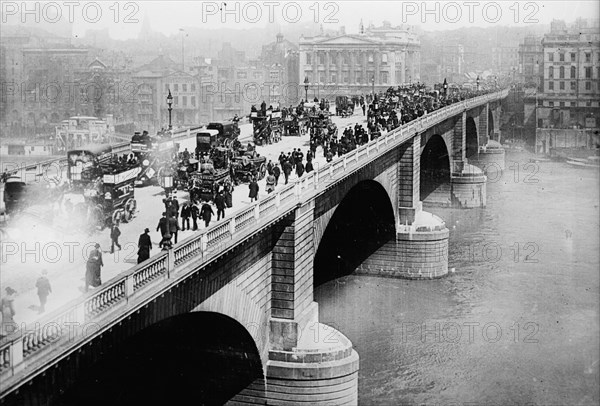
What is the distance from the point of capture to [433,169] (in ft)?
242

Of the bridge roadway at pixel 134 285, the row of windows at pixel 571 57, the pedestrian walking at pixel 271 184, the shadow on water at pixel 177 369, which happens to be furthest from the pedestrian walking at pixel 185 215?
the row of windows at pixel 571 57

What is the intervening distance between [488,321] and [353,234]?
11790 millimetres

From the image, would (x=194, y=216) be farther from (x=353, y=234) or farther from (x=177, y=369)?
(x=353, y=234)

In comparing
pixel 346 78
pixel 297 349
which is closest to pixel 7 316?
pixel 297 349

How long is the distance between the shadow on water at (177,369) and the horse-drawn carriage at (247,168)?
780cm

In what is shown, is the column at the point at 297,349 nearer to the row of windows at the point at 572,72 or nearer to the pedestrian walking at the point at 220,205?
the pedestrian walking at the point at 220,205

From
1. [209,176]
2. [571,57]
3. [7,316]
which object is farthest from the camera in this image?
[571,57]

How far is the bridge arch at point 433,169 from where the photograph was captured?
2872 inches

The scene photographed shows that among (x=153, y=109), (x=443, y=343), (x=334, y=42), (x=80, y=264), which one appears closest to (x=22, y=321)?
(x=80, y=264)

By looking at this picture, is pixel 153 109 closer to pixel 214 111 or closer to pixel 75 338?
pixel 214 111

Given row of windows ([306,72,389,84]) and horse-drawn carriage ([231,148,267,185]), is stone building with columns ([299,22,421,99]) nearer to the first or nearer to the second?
row of windows ([306,72,389,84])

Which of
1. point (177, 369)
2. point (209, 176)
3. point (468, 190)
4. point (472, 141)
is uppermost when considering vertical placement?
point (209, 176)

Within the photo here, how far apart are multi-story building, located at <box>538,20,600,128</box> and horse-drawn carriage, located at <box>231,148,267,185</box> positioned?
87466mm

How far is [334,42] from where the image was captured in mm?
137625
